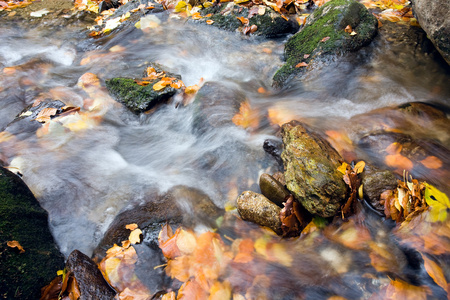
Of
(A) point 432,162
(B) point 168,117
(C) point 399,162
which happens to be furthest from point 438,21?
(B) point 168,117

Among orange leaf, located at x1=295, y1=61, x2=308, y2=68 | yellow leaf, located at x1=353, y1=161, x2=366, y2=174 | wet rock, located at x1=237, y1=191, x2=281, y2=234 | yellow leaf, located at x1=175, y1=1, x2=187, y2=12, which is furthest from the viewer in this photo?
yellow leaf, located at x1=175, y1=1, x2=187, y2=12

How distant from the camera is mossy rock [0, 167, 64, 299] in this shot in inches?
97.9

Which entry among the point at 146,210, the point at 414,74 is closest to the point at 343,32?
the point at 414,74

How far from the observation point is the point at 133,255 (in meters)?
3.02

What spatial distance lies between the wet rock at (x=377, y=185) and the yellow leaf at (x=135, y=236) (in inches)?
99.0

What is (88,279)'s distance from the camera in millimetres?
2689

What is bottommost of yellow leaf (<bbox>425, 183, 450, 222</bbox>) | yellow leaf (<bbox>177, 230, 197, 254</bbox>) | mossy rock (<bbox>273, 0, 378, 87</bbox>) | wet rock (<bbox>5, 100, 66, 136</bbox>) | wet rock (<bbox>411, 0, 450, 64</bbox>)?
wet rock (<bbox>5, 100, 66, 136</bbox>)

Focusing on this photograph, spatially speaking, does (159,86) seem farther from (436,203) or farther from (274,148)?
(436,203)

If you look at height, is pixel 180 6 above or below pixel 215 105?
above

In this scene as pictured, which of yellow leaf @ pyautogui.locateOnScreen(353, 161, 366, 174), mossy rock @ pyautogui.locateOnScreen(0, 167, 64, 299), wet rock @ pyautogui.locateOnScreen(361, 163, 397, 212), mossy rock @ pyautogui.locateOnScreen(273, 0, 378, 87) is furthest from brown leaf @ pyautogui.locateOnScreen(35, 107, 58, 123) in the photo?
wet rock @ pyautogui.locateOnScreen(361, 163, 397, 212)

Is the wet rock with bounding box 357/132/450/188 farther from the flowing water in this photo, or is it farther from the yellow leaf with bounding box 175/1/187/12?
the yellow leaf with bounding box 175/1/187/12

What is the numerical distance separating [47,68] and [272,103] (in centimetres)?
530

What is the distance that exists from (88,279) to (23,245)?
72cm

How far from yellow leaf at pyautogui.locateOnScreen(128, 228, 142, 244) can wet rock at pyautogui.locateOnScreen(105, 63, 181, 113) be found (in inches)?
97.1
